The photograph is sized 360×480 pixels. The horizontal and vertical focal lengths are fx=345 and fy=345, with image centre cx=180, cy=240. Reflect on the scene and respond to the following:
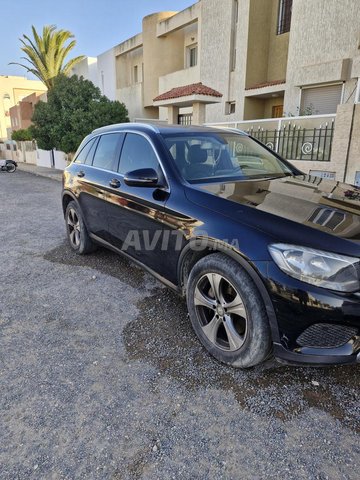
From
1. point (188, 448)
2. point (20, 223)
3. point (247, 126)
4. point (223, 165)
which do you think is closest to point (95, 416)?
point (188, 448)

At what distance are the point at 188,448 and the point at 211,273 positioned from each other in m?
1.13

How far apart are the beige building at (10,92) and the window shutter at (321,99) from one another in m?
46.2

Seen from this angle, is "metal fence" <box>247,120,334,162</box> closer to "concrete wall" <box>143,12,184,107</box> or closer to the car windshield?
the car windshield

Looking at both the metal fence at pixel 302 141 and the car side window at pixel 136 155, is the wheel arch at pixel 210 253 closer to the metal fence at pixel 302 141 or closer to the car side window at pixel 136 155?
the car side window at pixel 136 155

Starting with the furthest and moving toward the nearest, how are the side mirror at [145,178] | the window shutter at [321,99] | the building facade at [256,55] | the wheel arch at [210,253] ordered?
the window shutter at [321,99], the building facade at [256,55], the side mirror at [145,178], the wheel arch at [210,253]

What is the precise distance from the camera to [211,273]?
255 cm

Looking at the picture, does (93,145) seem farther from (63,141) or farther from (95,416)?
(63,141)

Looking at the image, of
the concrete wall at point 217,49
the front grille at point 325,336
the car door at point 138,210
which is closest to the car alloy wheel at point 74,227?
the car door at point 138,210

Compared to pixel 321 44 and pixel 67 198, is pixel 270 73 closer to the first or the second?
pixel 321 44

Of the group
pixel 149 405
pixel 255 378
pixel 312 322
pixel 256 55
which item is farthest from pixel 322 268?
pixel 256 55

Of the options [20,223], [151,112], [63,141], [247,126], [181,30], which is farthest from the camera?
[151,112]

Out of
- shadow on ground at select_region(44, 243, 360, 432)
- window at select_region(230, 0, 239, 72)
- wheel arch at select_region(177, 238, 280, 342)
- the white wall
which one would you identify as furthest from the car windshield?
the white wall

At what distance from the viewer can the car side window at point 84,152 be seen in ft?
15.4

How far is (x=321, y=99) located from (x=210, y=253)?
415 inches
